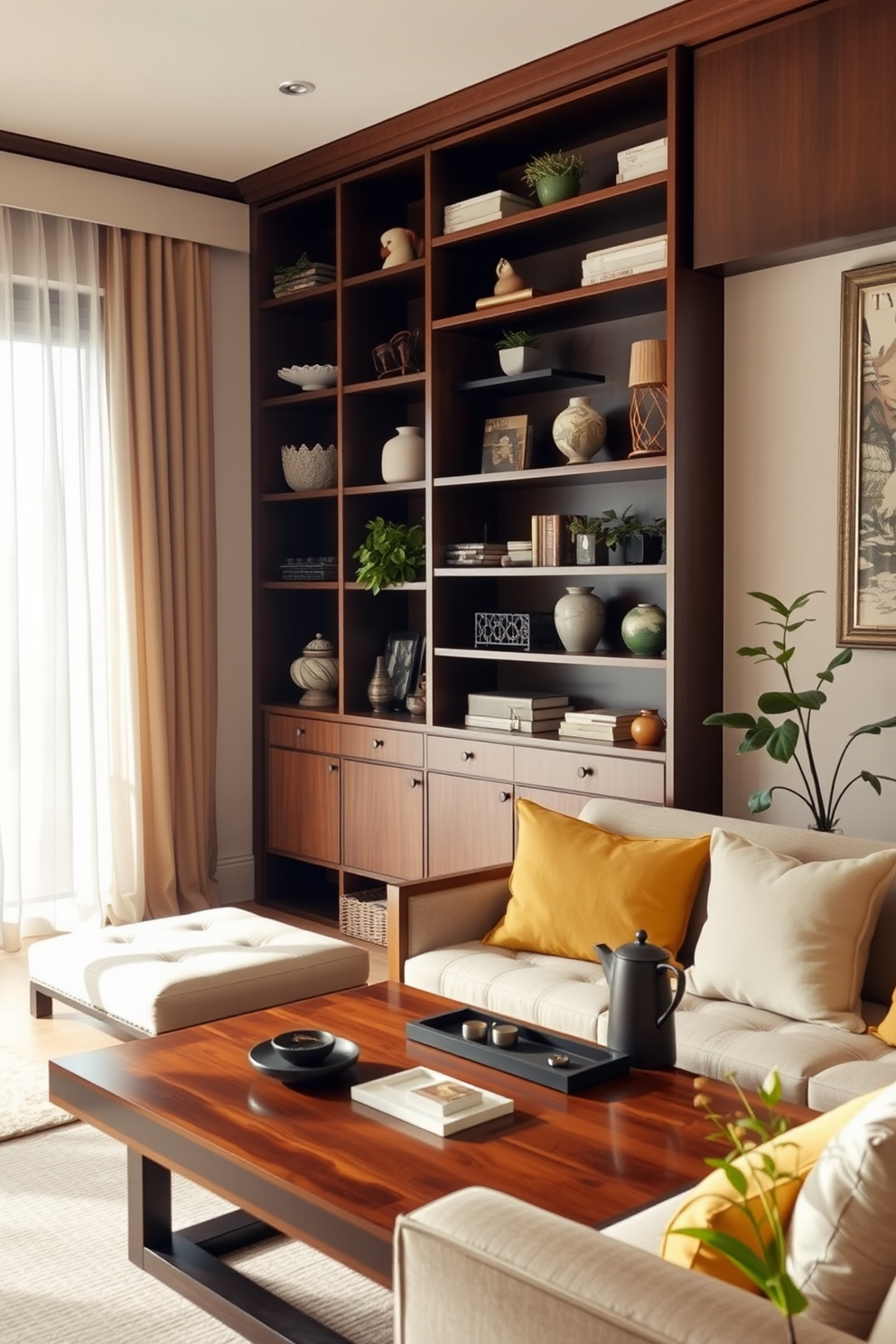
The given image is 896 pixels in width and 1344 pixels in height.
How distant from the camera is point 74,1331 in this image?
7.45 ft

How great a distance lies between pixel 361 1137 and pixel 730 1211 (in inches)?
35.2

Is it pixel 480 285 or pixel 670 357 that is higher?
pixel 480 285

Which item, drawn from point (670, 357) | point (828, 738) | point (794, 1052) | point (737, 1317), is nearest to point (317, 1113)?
point (794, 1052)

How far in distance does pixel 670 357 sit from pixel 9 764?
8.89 ft

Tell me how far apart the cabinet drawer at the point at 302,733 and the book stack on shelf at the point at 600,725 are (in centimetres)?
118

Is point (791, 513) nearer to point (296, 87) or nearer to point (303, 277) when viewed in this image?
point (296, 87)

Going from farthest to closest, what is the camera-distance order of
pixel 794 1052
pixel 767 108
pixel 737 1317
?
pixel 767 108 < pixel 794 1052 < pixel 737 1317

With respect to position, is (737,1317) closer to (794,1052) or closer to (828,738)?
(794,1052)

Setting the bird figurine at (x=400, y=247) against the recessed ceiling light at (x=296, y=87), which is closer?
the recessed ceiling light at (x=296, y=87)

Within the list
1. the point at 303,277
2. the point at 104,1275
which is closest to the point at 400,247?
the point at 303,277

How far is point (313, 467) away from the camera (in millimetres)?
5246

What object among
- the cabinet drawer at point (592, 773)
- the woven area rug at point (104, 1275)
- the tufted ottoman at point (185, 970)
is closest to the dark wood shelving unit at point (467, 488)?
the cabinet drawer at point (592, 773)

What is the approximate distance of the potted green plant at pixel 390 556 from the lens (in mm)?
4773

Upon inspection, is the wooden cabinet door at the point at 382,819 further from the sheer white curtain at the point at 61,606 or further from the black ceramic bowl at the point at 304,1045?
the black ceramic bowl at the point at 304,1045
